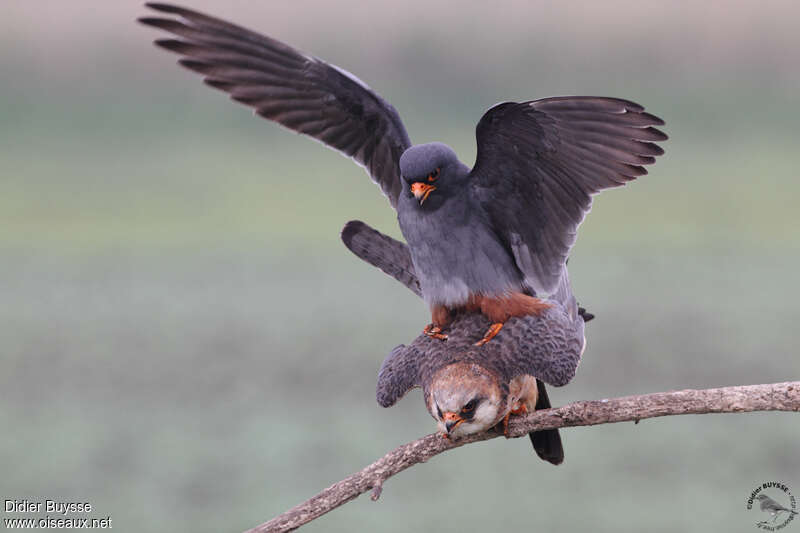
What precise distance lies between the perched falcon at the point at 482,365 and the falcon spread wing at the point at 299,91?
0.44m

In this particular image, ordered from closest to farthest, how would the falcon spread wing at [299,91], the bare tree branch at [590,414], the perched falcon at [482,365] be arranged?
the bare tree branch at [590,414], the perched falcon at [482,365], the falcon spread wing at [299,91]

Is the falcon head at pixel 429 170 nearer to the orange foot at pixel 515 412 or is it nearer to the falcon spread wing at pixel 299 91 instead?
the falcon spread wing at pixel 299 91

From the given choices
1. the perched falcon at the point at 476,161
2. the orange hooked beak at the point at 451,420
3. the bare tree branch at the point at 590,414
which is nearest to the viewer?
the bare tree branch at the point at 590,414

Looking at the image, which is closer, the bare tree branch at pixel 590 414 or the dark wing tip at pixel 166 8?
the bare tree branch at pixel 590 414

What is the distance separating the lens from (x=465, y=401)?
161 inches

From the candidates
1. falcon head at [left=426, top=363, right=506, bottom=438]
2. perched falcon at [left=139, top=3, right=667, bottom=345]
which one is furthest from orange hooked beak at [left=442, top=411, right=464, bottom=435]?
perched falcon at [left=139, top=3, right=667, bottom=345]

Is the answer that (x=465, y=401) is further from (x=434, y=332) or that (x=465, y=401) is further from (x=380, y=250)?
(x=380, y=250)

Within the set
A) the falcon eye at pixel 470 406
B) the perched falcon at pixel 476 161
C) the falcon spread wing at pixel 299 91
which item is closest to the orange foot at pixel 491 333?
the perched falcon at pixel 476 161

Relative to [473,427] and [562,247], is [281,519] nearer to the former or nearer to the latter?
[473,427]

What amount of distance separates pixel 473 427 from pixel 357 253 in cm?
124

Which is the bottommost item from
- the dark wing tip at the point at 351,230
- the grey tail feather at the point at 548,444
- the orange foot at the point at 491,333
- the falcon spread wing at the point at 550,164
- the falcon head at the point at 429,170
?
the grey tail feather at the point at 548,444

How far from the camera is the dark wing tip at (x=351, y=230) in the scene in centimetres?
494

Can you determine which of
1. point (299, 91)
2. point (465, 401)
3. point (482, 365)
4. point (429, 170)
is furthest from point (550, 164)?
point (299, 91)

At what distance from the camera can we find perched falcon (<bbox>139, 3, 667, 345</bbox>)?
428 centimetres
